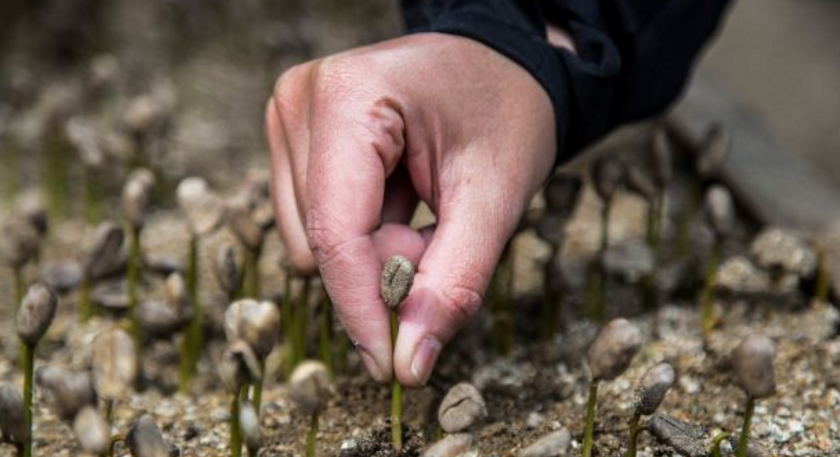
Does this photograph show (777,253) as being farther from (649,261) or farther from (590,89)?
(590,89)

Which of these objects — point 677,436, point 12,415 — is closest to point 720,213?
point 677,436

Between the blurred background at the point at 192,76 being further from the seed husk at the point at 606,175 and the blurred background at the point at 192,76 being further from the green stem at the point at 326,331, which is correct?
the seed husk at the point at 606,175

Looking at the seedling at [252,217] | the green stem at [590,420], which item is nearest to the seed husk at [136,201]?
the seedling at [252,217]

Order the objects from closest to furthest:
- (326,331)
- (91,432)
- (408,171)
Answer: (91,432) < (408,171) < (326,331)

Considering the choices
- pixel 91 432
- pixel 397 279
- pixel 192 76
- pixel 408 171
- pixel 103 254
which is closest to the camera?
pixel 91 432

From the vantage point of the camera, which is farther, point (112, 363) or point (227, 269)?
point (227, 269)

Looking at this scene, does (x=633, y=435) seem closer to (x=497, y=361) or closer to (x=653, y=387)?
(x=653, y=387)
